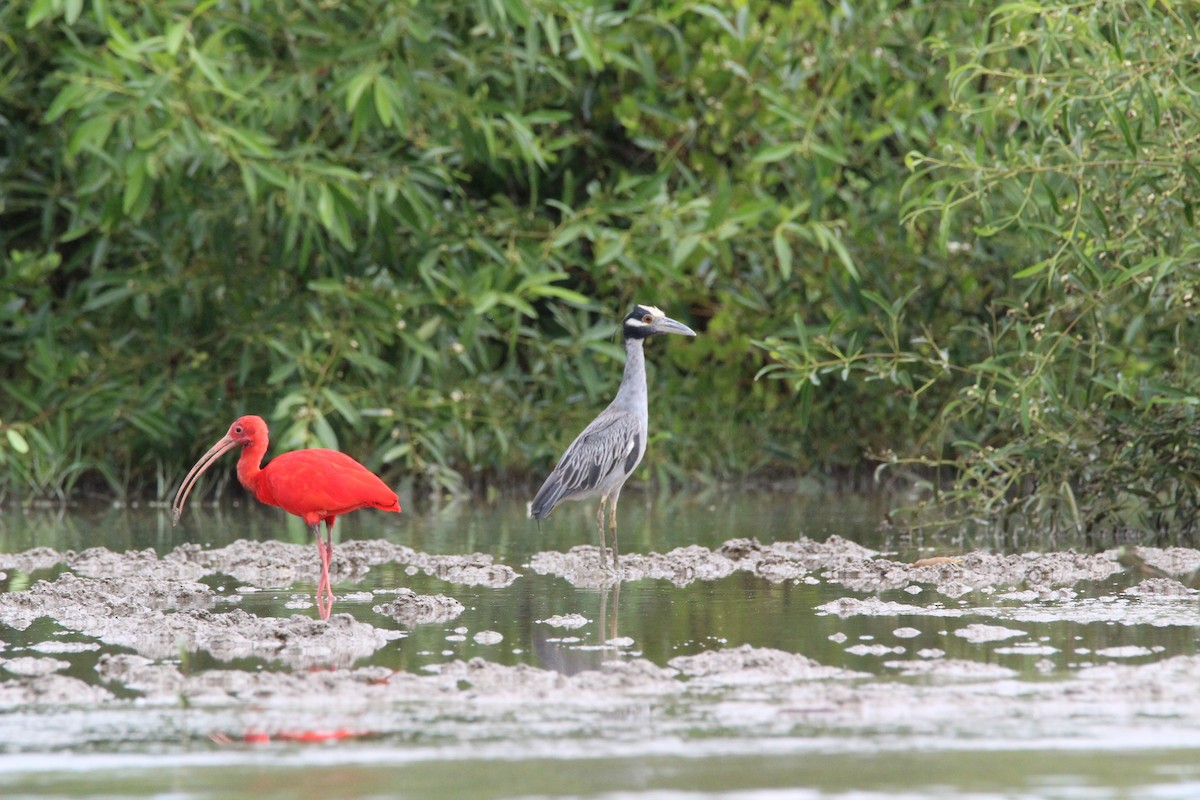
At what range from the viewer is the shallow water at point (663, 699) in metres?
5.10

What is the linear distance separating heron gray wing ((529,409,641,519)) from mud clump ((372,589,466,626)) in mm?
2050

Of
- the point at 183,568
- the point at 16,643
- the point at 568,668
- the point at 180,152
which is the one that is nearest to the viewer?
the point at 568,668

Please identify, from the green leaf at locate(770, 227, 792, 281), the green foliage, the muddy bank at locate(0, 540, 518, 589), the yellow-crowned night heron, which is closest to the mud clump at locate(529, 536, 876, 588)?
the yellow-crowned night heron

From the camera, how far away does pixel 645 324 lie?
11.5 m

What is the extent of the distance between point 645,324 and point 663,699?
218 inches

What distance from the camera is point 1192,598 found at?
8375 millimetres

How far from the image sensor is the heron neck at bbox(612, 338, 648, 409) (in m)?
11.1

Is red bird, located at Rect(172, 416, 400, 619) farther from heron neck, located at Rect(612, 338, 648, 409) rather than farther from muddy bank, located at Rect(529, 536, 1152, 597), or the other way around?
heron neck, located at Rect(612, 338, 648, 409)

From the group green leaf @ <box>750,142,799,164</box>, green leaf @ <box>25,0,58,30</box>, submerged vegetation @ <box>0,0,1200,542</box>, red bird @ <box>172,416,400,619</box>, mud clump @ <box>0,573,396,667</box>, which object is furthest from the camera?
green leaf @ <box>750,142,799,164</box>

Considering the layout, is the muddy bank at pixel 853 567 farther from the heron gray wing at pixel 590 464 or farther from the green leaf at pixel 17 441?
the green leaf at pixel 17 441

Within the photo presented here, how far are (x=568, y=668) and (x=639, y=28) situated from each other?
35.0ft

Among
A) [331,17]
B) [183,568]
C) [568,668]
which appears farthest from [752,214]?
[568,668]

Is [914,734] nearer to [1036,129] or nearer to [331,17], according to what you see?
[1036,129]

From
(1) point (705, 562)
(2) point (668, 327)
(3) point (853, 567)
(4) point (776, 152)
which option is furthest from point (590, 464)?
(4) point (776, 152)
